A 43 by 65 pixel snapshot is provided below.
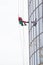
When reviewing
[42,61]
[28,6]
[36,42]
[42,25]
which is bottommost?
[42,61]

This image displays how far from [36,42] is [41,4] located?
260 mm

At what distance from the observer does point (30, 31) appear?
162 centimetres

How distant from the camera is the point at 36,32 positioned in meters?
1.64

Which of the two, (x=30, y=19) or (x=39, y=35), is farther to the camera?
(x=39, y=35)

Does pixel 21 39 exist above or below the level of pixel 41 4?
below

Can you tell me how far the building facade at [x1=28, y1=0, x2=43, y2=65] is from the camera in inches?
62.6

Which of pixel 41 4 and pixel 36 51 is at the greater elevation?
pixel 41 4

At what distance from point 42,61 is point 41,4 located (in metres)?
0.37

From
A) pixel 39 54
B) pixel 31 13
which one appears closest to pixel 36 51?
pixel 39 54

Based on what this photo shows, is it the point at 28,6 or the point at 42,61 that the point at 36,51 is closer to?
the point at 42,61

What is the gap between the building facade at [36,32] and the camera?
5.21ft

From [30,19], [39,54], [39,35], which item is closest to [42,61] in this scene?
[39,54]

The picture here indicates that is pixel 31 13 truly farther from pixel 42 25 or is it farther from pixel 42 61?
pixel 42 61

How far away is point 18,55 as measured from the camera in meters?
1.70
